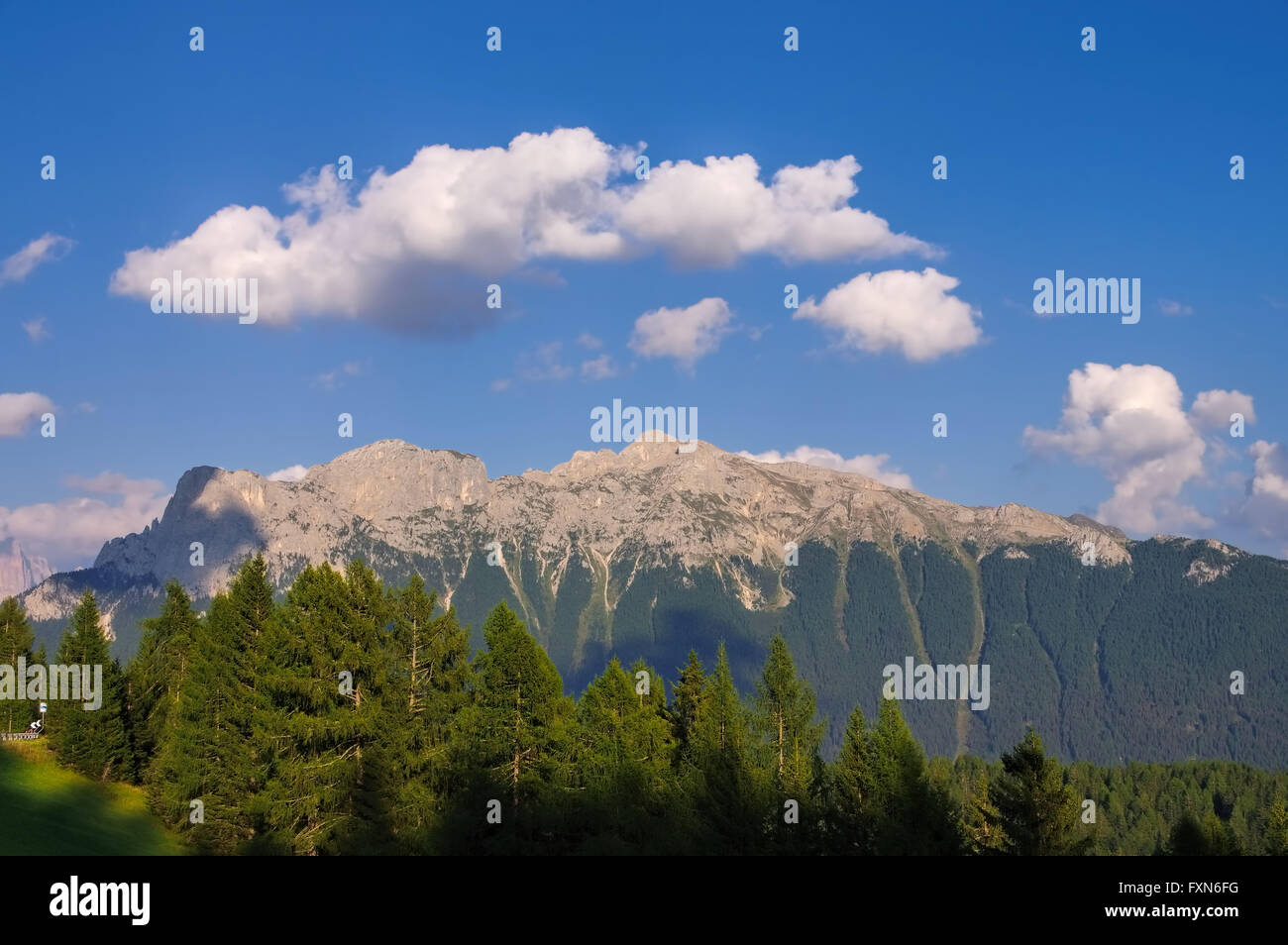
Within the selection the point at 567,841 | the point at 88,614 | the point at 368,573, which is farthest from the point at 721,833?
the point at 88,614

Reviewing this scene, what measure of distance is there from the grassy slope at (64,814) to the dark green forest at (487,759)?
2.42m

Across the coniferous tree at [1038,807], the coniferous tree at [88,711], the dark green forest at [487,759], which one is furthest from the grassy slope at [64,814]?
the coniferous tree at [1038,807]

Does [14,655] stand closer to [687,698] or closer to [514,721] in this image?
[514,721]

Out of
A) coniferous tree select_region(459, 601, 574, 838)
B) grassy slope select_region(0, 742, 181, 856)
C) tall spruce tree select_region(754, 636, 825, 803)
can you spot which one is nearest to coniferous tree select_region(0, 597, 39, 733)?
grassy slope select_region(0, 742, 181, 856)

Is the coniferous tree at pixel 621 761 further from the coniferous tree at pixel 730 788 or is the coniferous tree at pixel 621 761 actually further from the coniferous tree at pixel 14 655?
the coniferous tree at pixel 14 655

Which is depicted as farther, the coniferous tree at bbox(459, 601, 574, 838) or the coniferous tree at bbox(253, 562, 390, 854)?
the coniferous tree at bbox(459, 601, 574, 838)

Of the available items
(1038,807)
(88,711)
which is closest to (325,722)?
(88,711)

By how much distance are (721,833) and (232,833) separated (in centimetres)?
2527

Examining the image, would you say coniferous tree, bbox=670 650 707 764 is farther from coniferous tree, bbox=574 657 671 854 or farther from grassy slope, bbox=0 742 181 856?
grassy slope, bbox=0 742 181 856

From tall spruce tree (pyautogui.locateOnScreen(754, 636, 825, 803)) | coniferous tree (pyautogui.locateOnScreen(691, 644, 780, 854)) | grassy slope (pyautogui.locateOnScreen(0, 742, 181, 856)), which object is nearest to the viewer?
grassy slope (pyautogui.locateOnScreen(0, 742, 181, 856))

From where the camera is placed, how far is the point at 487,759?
182 ft

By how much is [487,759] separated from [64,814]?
2438 centimetres

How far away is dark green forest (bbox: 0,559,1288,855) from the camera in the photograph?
52.9m

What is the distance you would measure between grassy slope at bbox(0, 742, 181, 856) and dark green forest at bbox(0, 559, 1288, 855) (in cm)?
242
